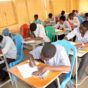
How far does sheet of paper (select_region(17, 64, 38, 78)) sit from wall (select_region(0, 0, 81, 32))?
3213 millimetres

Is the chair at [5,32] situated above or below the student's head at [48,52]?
below

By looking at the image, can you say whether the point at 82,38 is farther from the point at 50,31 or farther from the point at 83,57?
the point at 50,31

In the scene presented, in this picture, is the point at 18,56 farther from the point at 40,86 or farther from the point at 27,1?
the point at 27,1

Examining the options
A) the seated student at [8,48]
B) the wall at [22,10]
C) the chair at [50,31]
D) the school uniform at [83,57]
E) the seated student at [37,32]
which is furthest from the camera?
the wall at [22,10]

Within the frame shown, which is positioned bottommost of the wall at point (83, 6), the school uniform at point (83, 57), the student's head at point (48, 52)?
the school uniform at point (83, 57)

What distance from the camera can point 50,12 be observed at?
6.64 metres

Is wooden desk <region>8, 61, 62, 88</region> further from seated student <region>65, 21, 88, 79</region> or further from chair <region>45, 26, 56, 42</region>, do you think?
chair <region>45, 26, 56, 42</region>

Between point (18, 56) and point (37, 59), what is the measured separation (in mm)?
936

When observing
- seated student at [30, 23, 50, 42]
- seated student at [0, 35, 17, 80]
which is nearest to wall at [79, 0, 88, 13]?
seated student at [30, 23, 50, 42]

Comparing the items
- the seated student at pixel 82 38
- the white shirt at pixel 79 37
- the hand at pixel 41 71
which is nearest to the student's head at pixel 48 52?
the hand at pixel 41 71

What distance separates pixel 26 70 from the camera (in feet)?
6.18

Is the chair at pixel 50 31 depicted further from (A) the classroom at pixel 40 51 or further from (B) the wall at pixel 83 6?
(B) the wall at pixel 83 6

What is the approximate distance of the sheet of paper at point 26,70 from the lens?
5.84 ft

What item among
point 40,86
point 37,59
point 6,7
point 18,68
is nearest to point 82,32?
point 37,59
